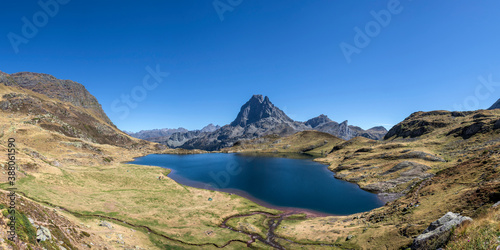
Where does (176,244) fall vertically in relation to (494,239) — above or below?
below

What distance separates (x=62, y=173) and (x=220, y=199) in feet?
162

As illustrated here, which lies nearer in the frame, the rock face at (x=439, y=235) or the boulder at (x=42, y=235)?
the boulder at (x=42, y=235)

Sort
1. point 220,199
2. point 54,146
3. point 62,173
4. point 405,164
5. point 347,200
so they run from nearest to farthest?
point 62,173, point 220,199, point 347,200, point 405,164, point 54,146

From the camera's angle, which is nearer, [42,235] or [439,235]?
[42,235]

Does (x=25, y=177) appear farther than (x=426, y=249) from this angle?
Yes

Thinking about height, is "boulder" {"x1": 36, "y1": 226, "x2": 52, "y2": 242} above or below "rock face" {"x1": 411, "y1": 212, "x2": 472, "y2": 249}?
above

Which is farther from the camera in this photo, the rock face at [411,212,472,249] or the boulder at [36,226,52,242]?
the rock face at [411,212,472,249]

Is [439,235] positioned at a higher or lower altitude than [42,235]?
lower

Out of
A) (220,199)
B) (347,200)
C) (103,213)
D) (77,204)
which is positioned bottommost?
(347,200)

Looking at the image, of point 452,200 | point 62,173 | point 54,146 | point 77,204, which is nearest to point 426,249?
point 452,200

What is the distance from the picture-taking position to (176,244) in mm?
37812

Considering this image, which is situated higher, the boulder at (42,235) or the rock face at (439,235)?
the boulder at (42,235)

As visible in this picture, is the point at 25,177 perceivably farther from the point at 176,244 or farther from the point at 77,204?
the point at 176,244

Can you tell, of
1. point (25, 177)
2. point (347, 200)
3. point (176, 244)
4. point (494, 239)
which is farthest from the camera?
point (347, 200)
